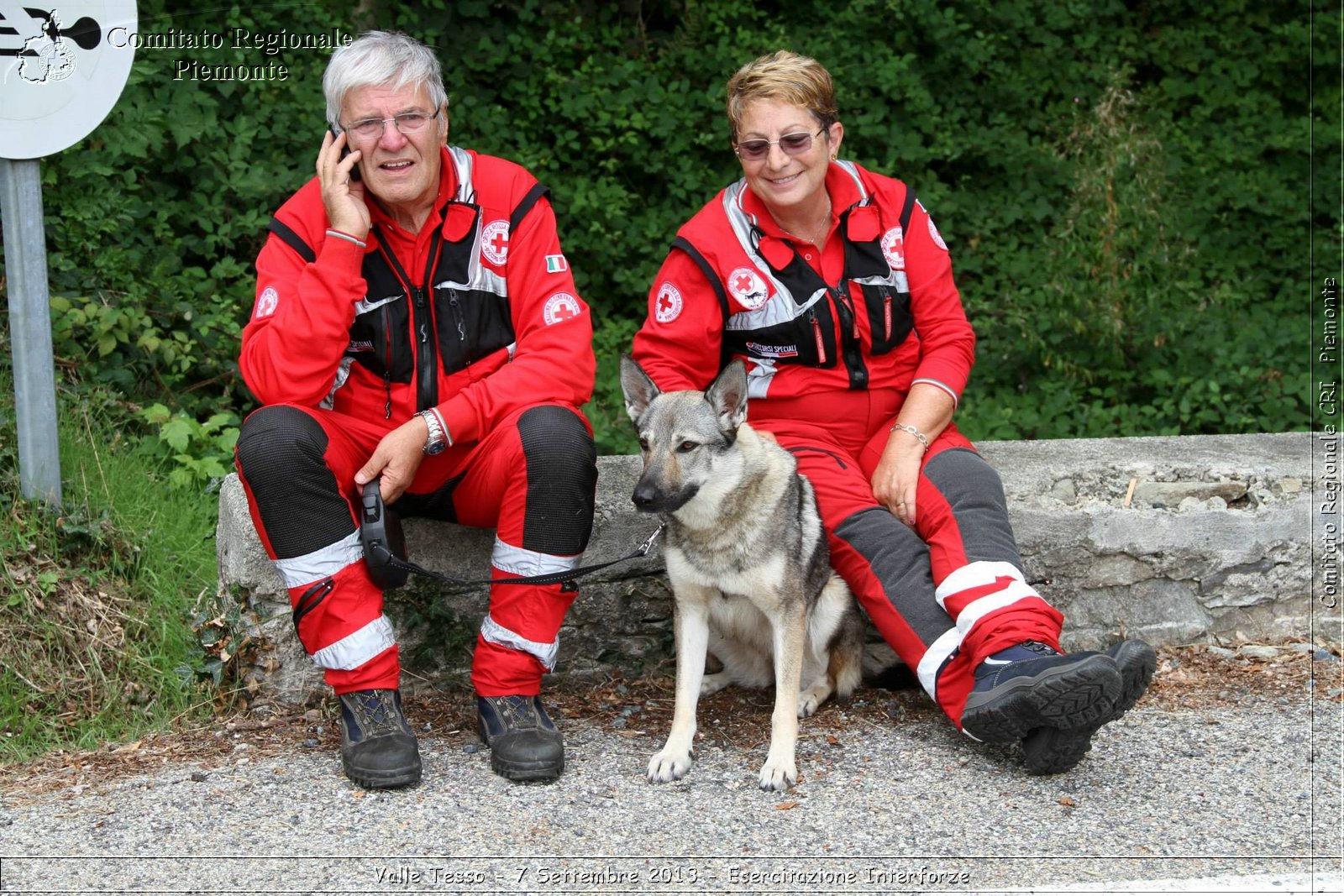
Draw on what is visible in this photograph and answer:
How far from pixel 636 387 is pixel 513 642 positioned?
81 cm

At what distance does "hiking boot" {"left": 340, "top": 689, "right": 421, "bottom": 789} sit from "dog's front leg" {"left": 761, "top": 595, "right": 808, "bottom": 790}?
38.5 inches

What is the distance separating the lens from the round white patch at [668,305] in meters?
3.95

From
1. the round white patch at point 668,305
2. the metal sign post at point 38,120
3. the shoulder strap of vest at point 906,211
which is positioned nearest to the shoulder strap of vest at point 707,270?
the round white patch at point 668,305

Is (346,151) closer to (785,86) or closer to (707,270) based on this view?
(707,270)

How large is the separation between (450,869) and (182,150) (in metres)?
4.28

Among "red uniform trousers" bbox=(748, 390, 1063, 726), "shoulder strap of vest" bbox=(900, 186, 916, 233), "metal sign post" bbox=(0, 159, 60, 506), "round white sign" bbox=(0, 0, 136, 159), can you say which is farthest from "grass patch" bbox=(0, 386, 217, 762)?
"shoulder strap of vest" bbox=(900, 186, 916, 233)

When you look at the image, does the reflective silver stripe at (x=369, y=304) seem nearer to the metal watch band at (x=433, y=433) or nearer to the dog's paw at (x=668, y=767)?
the metal watch band at (x=433, y=433)

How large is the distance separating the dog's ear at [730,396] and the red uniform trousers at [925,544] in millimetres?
396

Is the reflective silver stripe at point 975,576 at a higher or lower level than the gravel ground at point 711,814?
higher

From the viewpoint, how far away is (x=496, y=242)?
12.1 feet

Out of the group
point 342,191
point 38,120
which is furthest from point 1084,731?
point 38,120

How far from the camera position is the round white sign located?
387 cm

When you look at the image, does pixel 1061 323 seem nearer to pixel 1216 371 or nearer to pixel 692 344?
pixel 1216 371

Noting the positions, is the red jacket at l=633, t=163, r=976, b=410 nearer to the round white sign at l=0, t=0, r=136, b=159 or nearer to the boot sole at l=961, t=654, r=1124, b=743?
the boot sole at l=961, t=654, r=1124, b=743
